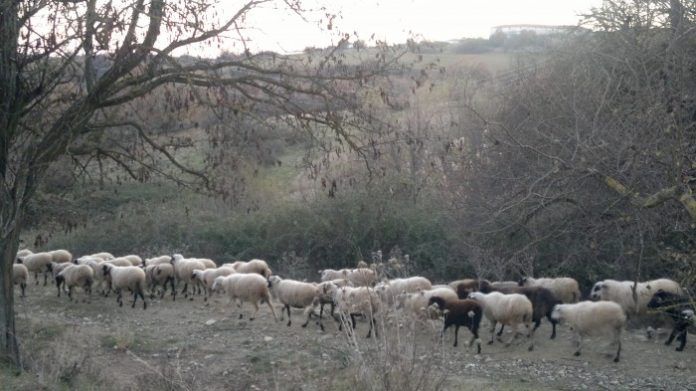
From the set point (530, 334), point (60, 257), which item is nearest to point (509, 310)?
point (530, 334)

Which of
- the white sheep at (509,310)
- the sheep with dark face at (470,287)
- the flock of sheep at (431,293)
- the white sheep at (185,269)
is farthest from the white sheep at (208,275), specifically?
the white sheep at (509,310)

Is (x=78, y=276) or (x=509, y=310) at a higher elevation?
(x=509, y=310)

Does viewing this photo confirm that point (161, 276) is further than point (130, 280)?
Yes

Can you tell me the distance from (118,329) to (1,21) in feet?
22.8

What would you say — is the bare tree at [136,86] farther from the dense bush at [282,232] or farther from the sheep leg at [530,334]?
the dense bush at [282,232]

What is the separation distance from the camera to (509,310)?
13453 millimetres

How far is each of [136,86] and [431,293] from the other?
250 inches

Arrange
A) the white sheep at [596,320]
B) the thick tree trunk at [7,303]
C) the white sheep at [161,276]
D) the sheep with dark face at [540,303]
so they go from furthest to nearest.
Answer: the white sheep at [161,276]
the sheep with dark face at [540,303]
the white sheep at [596,320]
the thick tree trunk at [7,303]

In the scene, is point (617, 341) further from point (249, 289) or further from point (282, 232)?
point (282, 232)

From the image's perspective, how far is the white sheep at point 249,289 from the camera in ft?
52.3

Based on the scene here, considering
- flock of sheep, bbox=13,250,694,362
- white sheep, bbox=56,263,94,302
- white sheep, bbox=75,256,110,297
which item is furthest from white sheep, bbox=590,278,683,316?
white sheep, bbox=75,256,110,297

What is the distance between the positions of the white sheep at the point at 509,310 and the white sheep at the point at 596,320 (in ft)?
2.29

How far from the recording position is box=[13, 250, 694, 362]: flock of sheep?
12648 millimetres

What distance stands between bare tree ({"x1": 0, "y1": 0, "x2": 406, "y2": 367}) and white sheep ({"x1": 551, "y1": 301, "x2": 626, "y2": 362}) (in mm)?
5415
